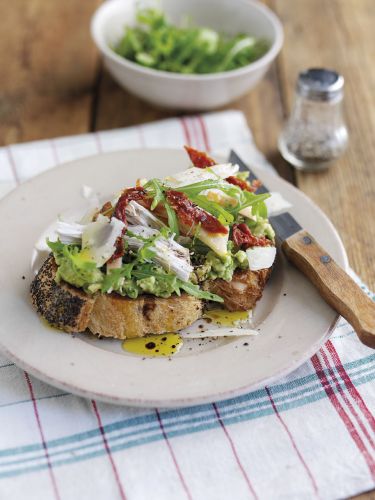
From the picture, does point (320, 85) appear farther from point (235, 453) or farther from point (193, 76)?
point (235, 453)

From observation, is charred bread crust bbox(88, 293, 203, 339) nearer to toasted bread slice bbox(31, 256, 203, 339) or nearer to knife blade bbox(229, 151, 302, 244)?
toasted bread slice bbox(31, 256, 203, 339)

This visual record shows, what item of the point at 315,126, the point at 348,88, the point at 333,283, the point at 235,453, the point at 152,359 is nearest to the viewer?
the point at 235,453

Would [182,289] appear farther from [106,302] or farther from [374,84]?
[374,84]

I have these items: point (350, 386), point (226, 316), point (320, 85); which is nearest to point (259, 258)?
point (226, 316)

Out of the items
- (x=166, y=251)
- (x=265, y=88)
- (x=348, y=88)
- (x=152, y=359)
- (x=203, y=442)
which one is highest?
(x=166, y=251)

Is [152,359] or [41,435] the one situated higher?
[152,359]

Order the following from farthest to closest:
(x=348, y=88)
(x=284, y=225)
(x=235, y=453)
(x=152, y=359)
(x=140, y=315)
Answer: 1. (x=348, y=88)
2. (x=284, y=225)
3. (x=140, y=315)
4. (x=152, y=359)
5. (x=235, y=453)

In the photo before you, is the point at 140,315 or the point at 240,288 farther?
the point at 240,288
